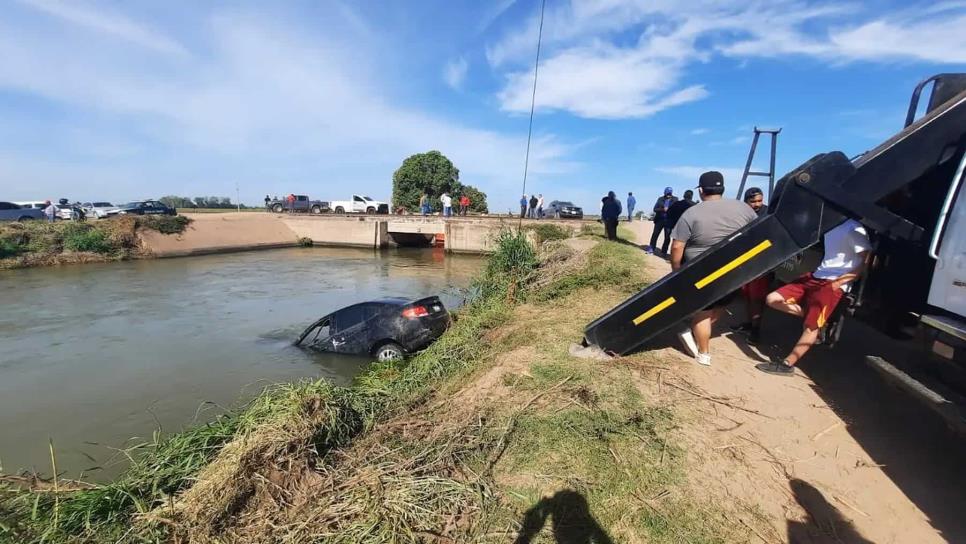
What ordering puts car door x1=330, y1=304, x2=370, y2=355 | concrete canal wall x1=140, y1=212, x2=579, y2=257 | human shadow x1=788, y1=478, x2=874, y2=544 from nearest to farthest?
1. human shadow x1=788, y1=478, x2=874, y2=544
2. car door x1=330, y1=304, x2=370, y2=355
3. concrete canal wall x1=140, y1=212, x2=579, y2=257

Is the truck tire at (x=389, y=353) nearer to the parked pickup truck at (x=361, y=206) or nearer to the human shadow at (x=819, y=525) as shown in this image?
the human shadow at (x=819, y=525)

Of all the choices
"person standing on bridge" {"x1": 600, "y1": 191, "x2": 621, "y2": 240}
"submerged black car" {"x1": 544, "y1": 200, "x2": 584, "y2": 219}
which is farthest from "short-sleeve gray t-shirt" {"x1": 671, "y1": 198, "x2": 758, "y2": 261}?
"submerged black car" {"x1": 544, "y1": 200, "x2": 584, "y2": 219}

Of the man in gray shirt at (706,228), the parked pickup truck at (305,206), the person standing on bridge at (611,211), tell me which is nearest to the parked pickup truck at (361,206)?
the parked pickup truck at (305,206)

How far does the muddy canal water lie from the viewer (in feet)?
22.4

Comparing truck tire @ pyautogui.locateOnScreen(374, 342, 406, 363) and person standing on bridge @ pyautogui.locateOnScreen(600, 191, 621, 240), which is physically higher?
person standing on bridge @ pyautogui.locateOnScreen(600, 191, 621, 240)

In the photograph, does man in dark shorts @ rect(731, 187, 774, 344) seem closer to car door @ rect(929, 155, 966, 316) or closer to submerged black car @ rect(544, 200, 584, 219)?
car door @ rect(929, 155, 966, 316)

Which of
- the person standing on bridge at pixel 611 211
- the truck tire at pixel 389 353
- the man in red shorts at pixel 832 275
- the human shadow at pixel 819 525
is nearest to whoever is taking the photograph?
the human shadow at pixel 819 525

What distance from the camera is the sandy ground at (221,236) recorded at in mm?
27688

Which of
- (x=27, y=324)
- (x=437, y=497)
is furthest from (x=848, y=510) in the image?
(x=27, y=324)

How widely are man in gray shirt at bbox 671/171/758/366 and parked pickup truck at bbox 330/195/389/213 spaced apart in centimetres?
3732

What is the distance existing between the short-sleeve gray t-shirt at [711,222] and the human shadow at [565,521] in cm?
269

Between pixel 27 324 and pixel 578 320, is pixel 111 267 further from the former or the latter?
pixel 578 320

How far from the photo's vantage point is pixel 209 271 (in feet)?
75.3

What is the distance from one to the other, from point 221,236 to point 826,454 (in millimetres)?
35722
